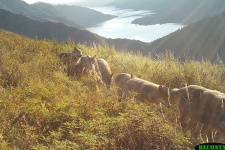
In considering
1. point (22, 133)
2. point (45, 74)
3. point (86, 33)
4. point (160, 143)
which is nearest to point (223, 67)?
point (160, 143)

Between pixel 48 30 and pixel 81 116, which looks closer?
pixel 81 116

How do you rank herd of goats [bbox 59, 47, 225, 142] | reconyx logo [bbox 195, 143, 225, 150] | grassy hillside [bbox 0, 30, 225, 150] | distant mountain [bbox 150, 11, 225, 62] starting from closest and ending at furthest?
reconyx logo [bbox 195, 143, 225, 150], grassy hillside [bbox 0, 30, 225, 150], herd of goats [bbox 59, 47, 225, 142], distant mountain [bbox 150, 11, 225, 62]

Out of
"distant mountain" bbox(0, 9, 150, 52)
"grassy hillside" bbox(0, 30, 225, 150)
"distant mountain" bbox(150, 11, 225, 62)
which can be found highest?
"distant mountain" bbox(0, 9, 150, 52)

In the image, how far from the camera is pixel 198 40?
98.6 metres

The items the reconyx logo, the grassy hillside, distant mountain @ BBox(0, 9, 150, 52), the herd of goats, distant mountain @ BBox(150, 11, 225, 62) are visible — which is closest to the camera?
the reconyx logo

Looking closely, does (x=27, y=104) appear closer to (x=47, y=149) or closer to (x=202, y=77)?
(x=47, y=149)

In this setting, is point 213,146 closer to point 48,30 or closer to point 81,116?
point 81,116

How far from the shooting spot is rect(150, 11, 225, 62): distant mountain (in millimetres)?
90750

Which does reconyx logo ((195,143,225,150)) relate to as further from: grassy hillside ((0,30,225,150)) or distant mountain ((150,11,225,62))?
distant mountain ((150,11,225,62))

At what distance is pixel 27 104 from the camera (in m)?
5.19

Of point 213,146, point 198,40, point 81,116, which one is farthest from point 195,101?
point 198,40

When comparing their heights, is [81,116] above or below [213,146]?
below

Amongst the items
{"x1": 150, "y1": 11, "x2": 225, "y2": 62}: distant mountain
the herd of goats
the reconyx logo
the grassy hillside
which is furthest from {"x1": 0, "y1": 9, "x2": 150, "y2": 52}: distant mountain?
the reconyx logo

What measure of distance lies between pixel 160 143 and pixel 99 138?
1038mm
